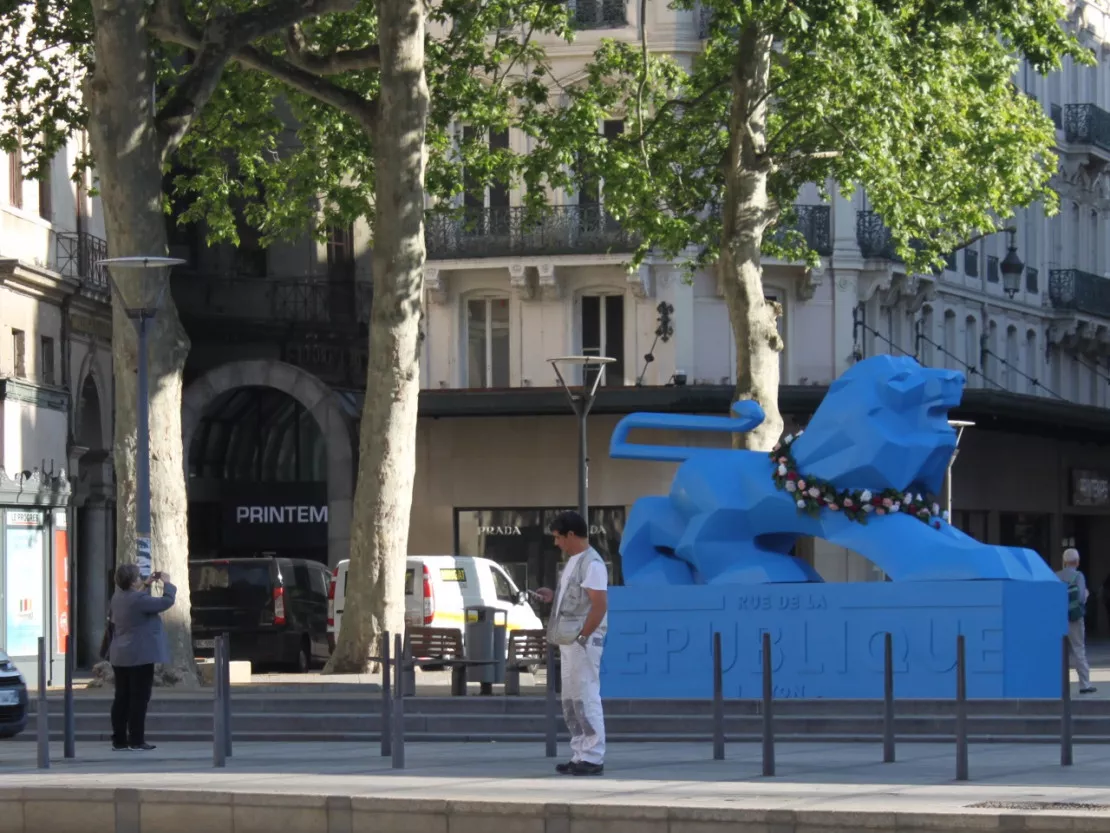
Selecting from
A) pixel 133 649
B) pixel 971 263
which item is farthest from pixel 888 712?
pixel 971 263

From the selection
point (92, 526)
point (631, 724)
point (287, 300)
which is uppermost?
point (287, 300)

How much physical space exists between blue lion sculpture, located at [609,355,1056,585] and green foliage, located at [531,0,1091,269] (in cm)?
803

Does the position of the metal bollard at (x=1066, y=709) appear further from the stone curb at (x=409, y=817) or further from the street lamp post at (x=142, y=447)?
the street lamp post at (x=142, y=447)

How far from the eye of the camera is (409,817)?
554 inches

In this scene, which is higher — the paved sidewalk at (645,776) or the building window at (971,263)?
the building window at (971,263)

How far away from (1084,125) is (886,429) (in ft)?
119

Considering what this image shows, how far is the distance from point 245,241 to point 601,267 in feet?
27.2

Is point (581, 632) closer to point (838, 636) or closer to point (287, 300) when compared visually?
point (838, 636)

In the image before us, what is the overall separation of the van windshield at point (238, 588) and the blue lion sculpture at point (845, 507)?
43.6 ft

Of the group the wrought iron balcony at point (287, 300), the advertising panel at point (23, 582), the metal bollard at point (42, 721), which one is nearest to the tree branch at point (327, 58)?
the advertising panel at point (23, 582)

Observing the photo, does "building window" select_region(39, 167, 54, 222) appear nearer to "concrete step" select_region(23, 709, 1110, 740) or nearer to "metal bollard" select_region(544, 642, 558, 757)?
"concrete step" select_region(23, 709, 1110, 740)

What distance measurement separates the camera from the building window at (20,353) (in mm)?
40344

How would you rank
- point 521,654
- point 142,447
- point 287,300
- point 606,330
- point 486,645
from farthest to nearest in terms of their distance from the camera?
point 287,300 → point 606,330 → point 142,447 → point 521,654 → point 486,645

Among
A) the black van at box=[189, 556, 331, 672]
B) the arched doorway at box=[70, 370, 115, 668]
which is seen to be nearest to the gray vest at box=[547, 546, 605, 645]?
the black van at box=[189, 556, 331, 672]
